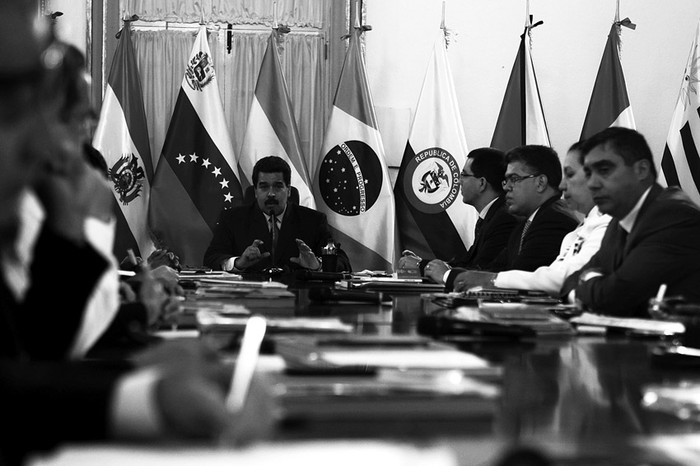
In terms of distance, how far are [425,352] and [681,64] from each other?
6.70 meters

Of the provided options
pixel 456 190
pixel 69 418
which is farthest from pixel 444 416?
pixel 456 190

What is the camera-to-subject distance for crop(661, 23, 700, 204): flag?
276 inches

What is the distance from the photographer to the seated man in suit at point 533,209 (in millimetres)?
5316

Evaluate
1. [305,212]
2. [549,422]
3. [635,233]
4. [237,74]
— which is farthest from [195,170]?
[549,422]

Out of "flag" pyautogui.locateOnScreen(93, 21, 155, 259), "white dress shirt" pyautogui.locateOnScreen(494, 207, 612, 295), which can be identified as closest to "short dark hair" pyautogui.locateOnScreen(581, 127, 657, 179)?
"white dress shirt" pyautogui.locateOnScreen(494, 207, 612, 295)

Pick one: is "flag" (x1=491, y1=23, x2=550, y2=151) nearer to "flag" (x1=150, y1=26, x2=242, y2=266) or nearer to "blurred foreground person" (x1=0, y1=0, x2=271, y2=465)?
Answer: "flag" (x1=150, y1=26, x2=242, y2=266)

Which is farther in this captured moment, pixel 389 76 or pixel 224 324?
pixel 389 76

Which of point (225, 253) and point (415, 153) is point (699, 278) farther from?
point (415, 153)

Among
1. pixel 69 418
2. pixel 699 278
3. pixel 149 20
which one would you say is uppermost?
pixel 149 20

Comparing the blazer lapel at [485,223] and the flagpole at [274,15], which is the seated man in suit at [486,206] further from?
the flagpole at [274,15]

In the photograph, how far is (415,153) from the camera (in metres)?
7.48

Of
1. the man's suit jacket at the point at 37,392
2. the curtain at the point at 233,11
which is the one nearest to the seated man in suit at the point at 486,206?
the curtain at the point at 233,11

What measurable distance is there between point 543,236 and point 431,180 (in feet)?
7.21

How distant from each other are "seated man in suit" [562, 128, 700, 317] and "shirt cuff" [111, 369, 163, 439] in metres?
2.70
